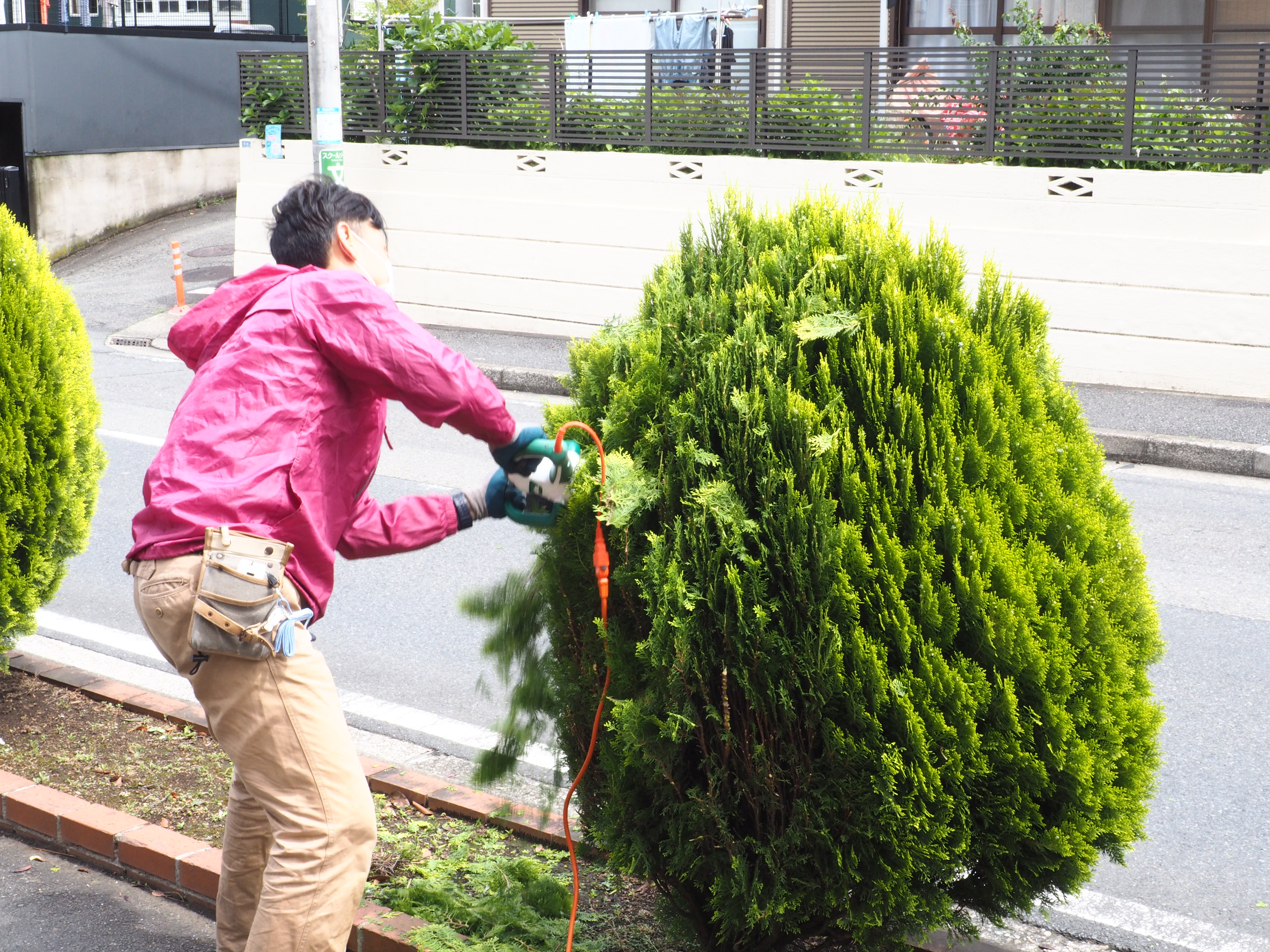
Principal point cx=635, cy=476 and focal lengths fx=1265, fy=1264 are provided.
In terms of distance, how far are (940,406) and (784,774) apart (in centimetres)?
75

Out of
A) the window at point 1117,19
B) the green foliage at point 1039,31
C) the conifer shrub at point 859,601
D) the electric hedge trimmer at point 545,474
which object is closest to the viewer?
the conifer shrub at point 859,601

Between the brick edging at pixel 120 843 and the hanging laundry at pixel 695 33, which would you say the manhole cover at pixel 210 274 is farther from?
the brick edging at pixel 120 843

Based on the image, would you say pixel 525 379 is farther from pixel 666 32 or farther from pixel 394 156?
pixel 666 32

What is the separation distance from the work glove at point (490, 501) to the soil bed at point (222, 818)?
38.2 inches

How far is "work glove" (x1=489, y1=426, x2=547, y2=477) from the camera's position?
101 inches

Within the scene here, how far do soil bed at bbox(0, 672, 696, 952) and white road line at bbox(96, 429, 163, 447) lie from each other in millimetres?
4895

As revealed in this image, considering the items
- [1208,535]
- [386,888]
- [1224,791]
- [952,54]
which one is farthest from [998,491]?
[952,54]

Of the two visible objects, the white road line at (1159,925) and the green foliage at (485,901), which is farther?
the white road line at (1159,925)

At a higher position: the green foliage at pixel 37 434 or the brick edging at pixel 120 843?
the green foliage at pixel 37 434

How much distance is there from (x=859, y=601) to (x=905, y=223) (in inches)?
432

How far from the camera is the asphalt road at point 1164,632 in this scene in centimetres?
373

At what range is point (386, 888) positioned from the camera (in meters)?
3.34

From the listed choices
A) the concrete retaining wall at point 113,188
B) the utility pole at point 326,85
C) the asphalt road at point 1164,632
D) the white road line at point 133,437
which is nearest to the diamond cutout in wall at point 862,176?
the asphalt road at point 1164,632

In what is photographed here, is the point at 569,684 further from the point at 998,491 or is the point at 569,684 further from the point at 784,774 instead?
the point at 998,491
